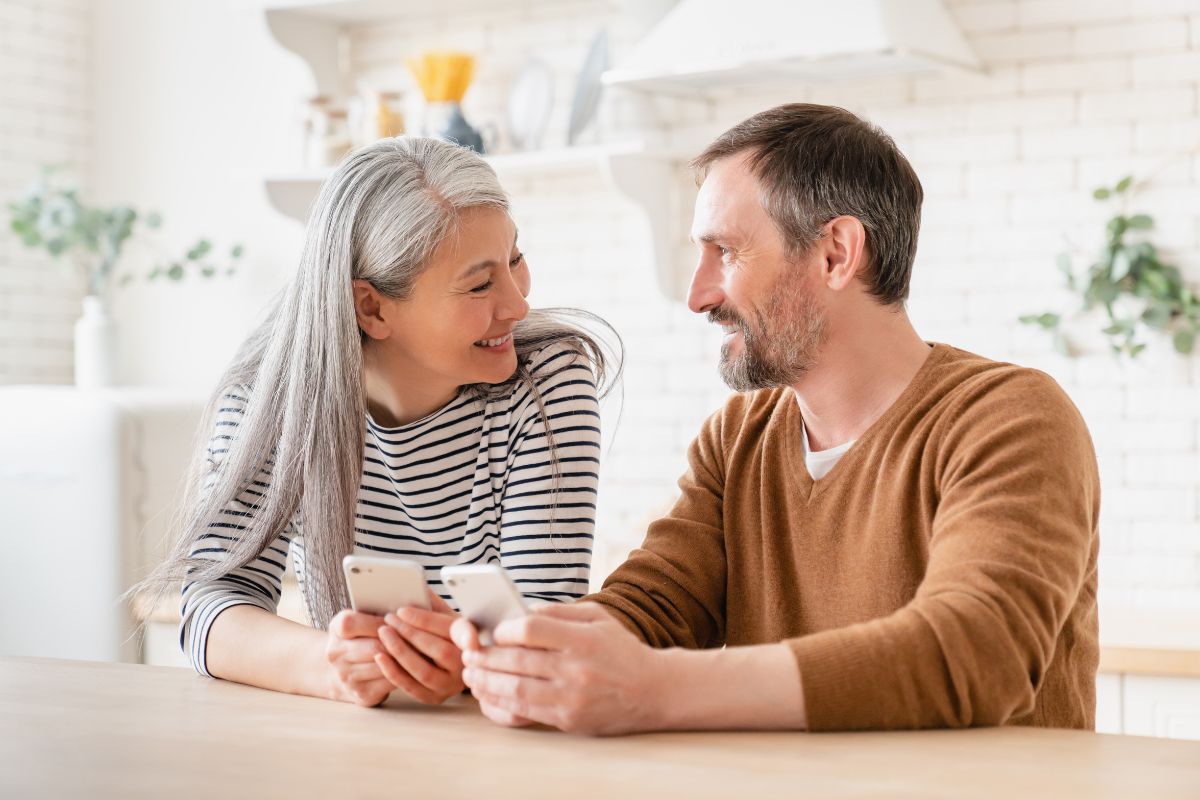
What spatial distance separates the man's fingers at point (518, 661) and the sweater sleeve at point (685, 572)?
288 mm

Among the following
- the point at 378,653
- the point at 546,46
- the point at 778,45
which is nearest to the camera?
the point at 378,653

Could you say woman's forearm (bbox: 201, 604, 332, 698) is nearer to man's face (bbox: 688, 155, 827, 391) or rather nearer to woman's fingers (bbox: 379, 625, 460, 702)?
woman's fingers (bbox: 379, 625, 460, 702)

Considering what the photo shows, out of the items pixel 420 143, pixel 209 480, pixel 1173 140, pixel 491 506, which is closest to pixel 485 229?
pixel 420 143

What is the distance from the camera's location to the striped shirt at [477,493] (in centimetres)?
185

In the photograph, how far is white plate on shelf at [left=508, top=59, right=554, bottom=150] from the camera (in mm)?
3646

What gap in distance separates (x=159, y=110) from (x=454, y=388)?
2.81 m

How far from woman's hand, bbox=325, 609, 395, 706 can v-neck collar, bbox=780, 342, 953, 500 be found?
1.77 ft

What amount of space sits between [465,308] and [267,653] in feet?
1.73

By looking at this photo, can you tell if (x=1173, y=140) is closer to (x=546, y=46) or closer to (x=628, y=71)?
(x=628, y=71)

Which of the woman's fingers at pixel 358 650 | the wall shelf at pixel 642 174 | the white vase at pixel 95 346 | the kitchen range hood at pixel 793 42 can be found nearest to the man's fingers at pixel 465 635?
the woman's fingers at pixel 358 650

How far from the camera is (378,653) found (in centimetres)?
146

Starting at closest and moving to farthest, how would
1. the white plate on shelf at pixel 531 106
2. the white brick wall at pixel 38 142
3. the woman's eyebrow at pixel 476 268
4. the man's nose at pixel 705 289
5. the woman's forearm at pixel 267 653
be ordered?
1. the woman's forearm at pixel 267 653
2. the man's nose at pixel 705 289
3. the woman's eyebrow at pixel 476 268
4. the white plate on shelf at pixel 531 106
5. the white brick wall at pixel 38 142

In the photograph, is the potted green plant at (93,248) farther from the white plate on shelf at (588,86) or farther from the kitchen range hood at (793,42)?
the kitchen range hood at (793,42)

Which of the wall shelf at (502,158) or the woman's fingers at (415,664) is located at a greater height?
the wall shelf at (502,158)
